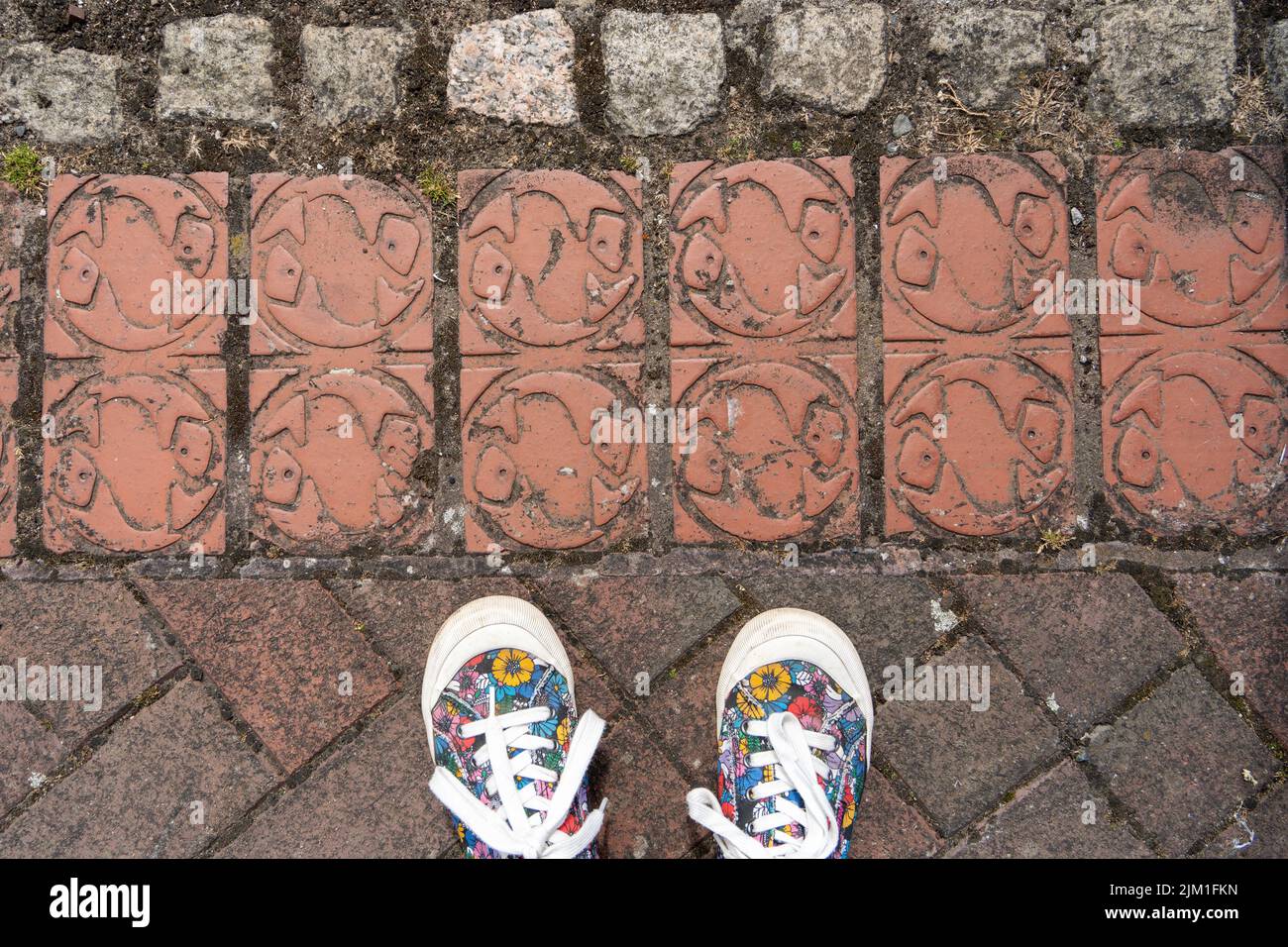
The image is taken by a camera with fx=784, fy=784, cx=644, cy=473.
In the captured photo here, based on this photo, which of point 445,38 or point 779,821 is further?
point 445,38

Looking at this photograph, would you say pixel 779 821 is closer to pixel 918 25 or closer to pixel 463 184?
pixel 463 184

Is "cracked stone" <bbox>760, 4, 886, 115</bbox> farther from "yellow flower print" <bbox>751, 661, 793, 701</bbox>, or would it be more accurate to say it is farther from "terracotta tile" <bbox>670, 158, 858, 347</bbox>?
"yellow flower print" <bbox>751, 661, 793, 701</bbox>

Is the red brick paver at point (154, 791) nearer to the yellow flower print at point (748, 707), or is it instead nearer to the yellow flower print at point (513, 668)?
the yellow flower print at point (513, 668)

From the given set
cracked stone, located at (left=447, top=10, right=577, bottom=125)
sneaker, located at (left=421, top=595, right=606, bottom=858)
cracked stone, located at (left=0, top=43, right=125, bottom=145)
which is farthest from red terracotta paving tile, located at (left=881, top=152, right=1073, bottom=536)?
cracked stone, located at (left=0, top=43, right=125, bottom=145)

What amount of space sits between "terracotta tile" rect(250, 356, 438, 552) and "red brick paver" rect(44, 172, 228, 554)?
159 millimetres

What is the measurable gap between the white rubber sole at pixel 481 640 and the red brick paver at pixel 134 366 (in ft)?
2.52

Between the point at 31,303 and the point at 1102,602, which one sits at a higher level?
the point at 31,303

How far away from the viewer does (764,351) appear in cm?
239

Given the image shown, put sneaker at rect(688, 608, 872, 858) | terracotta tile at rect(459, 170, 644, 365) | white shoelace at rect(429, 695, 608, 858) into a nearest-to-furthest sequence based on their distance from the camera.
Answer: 1. white shoelace at rect(429, 695, 608, 858)
2. sneaker at rect(688, 608, 872, 858)
3. terracotta tile at rect(459, 170, 644, 365)

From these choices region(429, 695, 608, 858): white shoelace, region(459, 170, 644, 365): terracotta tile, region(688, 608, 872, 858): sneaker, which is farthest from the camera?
region(459, 170, 644, 365): terracotta tile

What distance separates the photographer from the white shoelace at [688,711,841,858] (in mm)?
2178
